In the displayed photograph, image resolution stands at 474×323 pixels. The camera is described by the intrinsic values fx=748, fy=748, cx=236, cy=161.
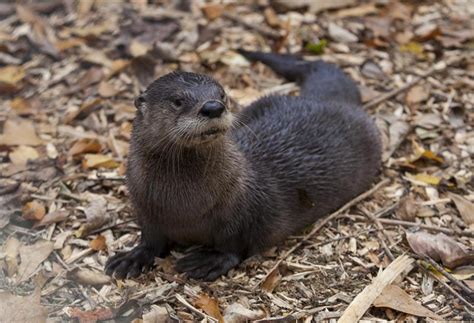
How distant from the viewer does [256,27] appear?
441 cm

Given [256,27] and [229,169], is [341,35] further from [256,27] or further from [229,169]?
[229,169]

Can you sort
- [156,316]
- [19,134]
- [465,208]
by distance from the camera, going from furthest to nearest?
[19,134] < [465,208] < [156,316]

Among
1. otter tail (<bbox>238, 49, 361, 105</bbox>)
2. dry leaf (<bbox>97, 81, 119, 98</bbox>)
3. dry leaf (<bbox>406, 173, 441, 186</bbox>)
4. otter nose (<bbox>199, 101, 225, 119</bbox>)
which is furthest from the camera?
dry leaf (<bbox>97, 81, 119, 98</bbox>)

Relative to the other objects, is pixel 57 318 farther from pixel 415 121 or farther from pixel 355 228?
pixel 415 121

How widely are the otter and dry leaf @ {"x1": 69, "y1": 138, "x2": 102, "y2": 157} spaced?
2.32ft

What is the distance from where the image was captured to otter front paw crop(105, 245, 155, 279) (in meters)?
2.81

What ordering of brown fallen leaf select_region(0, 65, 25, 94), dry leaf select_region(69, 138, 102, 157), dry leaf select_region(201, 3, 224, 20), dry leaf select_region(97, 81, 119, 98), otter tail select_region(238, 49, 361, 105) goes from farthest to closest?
1. dry leaf select_region(201, 3, 224, 20)
2. brown fallen leaf select_region(0, 65, 25, 94)
3. dry leaf select_region(97, 81, 119, 98)
4. otter tail select_region(238, 49, 361, 105)
5. dry leaf select_region(69, 138, 102, 157)

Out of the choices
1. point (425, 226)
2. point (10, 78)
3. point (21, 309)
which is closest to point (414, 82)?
point (425, 226)

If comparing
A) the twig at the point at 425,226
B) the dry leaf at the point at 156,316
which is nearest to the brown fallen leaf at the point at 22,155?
the dry leaf at the point at 156,316

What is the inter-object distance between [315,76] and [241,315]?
1625mm

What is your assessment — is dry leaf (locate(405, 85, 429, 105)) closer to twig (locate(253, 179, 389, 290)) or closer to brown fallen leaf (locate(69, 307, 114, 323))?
twig (locate(253, 179, 389, 290))

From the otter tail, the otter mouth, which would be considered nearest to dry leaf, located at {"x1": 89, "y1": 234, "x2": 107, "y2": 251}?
the otter mouth

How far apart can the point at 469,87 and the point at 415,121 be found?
430 mm

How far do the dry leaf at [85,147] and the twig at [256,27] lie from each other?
1.34m
